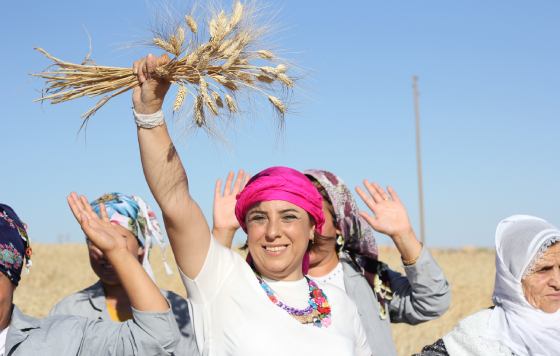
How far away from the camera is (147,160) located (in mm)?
3258

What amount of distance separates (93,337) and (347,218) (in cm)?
187

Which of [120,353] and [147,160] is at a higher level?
[147,160]

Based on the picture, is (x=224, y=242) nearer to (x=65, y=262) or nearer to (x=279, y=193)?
(x=279, y=193)

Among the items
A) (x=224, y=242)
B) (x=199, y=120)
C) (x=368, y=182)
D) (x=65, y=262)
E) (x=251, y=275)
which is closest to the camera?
(x=199, y=120)

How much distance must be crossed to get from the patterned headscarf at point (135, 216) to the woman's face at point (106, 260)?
49 millimetres

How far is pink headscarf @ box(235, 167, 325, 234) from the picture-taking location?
3723 mm

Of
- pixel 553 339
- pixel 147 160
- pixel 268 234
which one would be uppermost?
pixel 147 160

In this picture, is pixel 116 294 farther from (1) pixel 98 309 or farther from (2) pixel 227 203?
(2) pixel 227 203

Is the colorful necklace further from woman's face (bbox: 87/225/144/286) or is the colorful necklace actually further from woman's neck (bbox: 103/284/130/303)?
woman's neck (bbox: 103/284/130/303)

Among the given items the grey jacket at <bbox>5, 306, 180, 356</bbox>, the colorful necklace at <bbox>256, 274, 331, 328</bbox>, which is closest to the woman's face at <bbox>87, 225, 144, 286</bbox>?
the grey jacket at <bbox>5, 306, 180, 356</bbox>

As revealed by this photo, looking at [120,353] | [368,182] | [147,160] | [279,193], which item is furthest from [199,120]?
[368,182]

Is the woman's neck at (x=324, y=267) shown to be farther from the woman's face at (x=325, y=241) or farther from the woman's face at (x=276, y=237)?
the woman's face at (x=276, y=237)

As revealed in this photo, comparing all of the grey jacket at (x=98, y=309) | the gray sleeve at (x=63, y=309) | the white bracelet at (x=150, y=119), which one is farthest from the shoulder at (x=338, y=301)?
the gray sleeve at (x=63, y=309)

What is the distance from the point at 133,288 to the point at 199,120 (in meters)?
0.84
